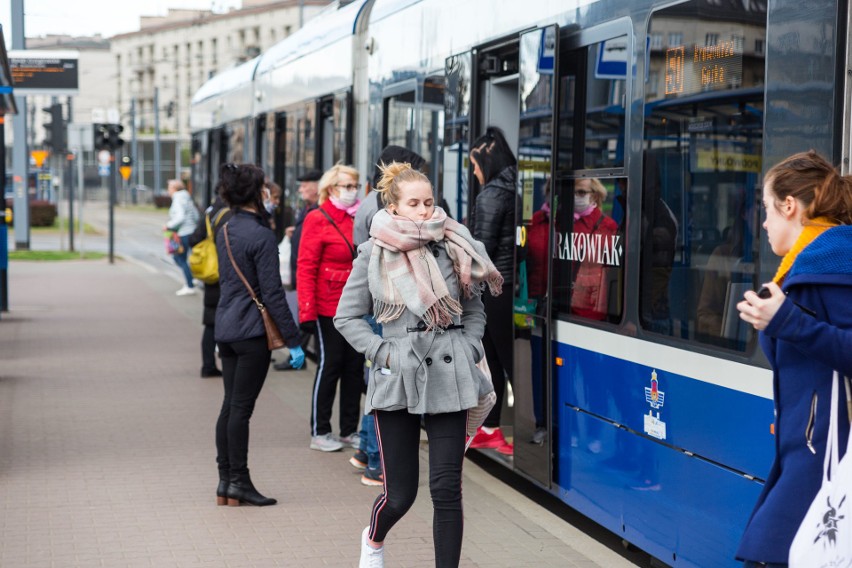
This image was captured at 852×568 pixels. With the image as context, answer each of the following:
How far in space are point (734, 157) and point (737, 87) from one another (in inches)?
9.3

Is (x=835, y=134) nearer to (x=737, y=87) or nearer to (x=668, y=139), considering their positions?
(x=737, y=87)

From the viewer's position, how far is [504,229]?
690 centimetres

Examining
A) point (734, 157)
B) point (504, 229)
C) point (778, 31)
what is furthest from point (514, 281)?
point (778, 31)

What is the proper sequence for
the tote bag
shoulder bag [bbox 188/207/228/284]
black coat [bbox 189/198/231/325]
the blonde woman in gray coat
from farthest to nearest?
black coat [bbox 189/198/231/325]
shoulder bag [bbox 188/207/228/284]
the blonde woman in gray coat
the tote bag

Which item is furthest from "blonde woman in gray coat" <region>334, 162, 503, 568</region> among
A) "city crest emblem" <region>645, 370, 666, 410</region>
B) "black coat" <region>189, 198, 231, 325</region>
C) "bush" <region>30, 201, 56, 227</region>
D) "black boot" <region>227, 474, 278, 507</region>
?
"bush" <region>30, 201, 56, 227</region>

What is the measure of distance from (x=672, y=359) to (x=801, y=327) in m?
1.78

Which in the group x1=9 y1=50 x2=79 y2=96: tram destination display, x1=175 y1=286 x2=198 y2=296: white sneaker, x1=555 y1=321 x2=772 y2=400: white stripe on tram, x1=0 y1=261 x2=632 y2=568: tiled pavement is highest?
x1=9 y1=50 x2=79 y2=96: tram destination display

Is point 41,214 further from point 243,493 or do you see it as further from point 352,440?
point 243,493

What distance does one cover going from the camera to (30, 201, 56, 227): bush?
45.2 meters

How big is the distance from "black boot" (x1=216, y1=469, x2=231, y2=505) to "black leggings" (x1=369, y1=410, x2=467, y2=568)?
2.00 metres

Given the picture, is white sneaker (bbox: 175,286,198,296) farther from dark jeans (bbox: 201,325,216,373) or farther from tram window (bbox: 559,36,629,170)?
tram window (bbox: 559,36,629,170)

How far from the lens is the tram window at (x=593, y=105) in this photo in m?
5.32

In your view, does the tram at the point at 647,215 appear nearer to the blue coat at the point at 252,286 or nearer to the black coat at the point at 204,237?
the blue coat at the point at 252,286

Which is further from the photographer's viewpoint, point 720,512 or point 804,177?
point 720,512
